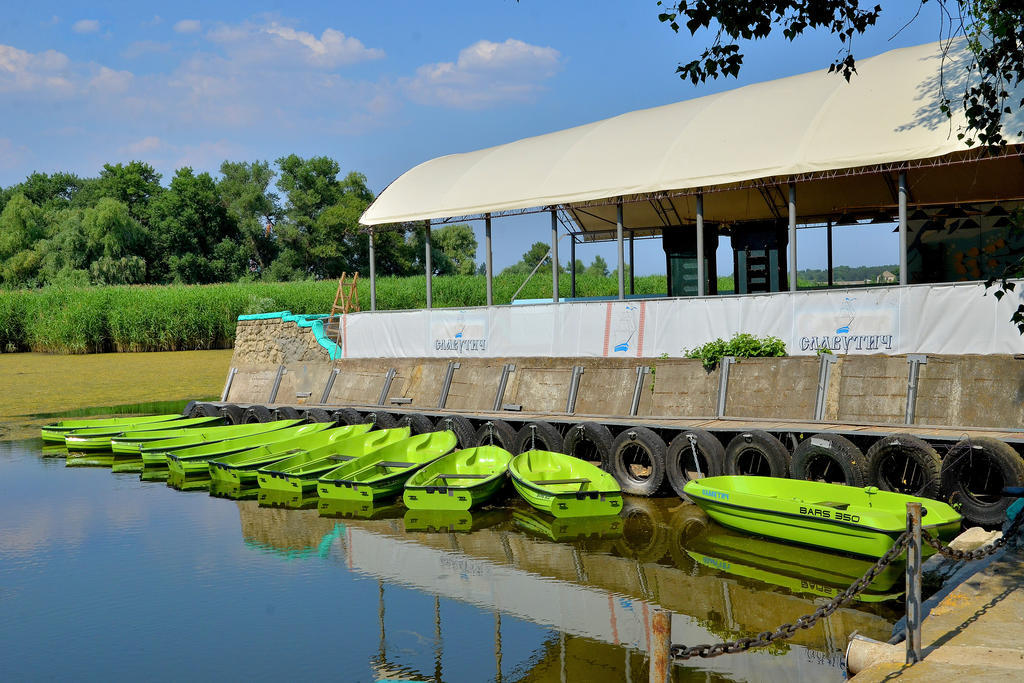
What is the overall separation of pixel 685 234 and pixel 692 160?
7.81 meters

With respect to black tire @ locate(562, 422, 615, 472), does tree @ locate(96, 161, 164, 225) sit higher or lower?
higher

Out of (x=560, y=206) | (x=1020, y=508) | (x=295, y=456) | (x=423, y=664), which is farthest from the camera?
(x=560, y=206)

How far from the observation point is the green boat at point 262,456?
17.8 meters

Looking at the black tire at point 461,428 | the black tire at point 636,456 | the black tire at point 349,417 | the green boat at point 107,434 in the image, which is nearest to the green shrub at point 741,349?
the black tire at point 636,456

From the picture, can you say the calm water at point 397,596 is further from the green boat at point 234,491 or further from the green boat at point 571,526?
the green boat at point 234,491

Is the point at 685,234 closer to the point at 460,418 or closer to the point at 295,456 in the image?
the point at 460,418

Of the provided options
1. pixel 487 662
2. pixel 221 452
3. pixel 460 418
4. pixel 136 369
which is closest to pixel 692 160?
pixel 460 418

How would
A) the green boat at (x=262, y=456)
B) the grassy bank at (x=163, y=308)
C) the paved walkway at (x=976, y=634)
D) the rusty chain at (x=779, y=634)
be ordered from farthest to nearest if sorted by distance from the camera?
1. the grassy bank at (x=163, y=308)
2. the green boat at (x=262, y=456)
3. the paved walkway at (x=976, y=634)
4. the rusty chain at (x=779, y=634)

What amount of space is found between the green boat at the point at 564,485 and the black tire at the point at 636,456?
0.86 meters

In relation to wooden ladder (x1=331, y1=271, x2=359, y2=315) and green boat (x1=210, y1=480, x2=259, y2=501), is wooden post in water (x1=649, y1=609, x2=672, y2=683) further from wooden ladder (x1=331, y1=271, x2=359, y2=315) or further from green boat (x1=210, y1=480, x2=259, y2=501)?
wooden ladder (x1=331, y1=271, x2=359, y2=315)

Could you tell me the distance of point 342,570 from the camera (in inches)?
484

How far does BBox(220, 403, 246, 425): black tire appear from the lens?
24.2 meters

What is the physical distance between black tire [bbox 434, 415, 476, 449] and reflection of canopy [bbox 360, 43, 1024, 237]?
628cm

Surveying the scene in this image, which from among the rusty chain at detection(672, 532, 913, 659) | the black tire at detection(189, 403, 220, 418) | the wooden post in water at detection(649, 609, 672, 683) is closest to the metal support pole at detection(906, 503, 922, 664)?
the rusty chain at detection(672, 532, 913, 659)
